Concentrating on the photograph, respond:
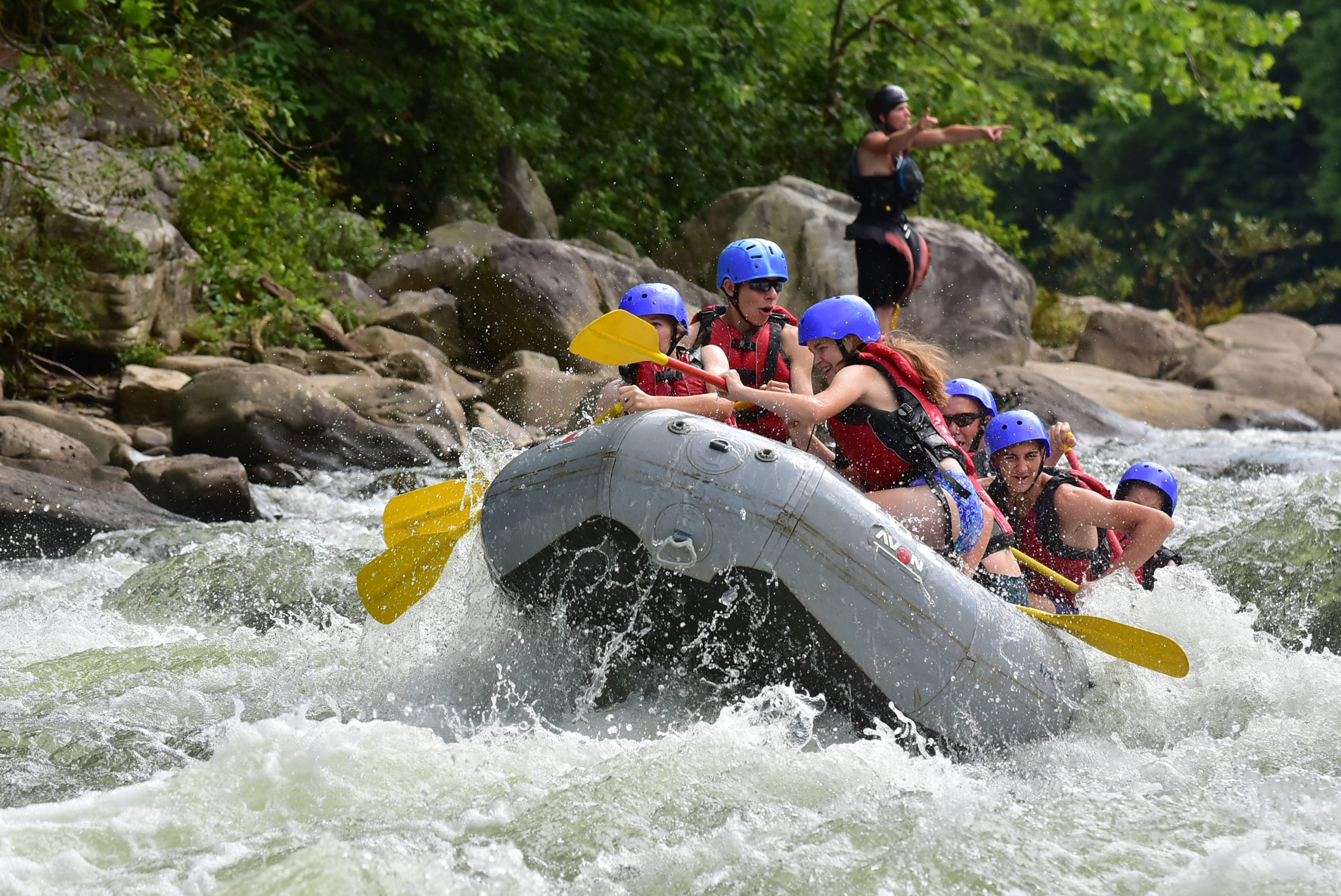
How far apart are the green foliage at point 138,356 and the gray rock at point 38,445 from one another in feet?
4.75

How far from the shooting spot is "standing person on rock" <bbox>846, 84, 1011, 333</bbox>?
24.6ft

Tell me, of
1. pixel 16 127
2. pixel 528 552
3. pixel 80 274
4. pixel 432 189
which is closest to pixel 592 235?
pixel 432 189

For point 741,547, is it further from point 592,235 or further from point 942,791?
point 592,235

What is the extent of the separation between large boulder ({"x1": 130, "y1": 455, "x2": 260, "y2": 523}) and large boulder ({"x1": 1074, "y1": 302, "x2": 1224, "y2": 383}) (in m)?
10.4

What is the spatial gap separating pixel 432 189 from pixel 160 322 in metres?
4.48

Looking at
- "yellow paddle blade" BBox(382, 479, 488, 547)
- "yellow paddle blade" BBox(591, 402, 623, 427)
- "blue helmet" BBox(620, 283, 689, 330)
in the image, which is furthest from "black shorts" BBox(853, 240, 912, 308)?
"yellow paddle blade" BBox(382, 479, 488, 547)

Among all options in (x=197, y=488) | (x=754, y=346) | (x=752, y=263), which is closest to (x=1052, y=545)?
(x=754, y=346)

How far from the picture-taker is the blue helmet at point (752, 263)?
5086mm

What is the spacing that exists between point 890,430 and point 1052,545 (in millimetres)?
1300

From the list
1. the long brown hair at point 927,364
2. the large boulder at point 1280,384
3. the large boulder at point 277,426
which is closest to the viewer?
the long brown hair at point 927,364

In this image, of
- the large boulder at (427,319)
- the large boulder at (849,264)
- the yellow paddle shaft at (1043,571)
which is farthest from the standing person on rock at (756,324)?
the large boulder at (849,264)

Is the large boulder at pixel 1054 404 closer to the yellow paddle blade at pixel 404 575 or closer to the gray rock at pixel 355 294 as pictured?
the gray rock at pixel 355 294

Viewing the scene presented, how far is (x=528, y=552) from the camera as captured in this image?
3.87 m

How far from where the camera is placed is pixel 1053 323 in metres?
15.6
